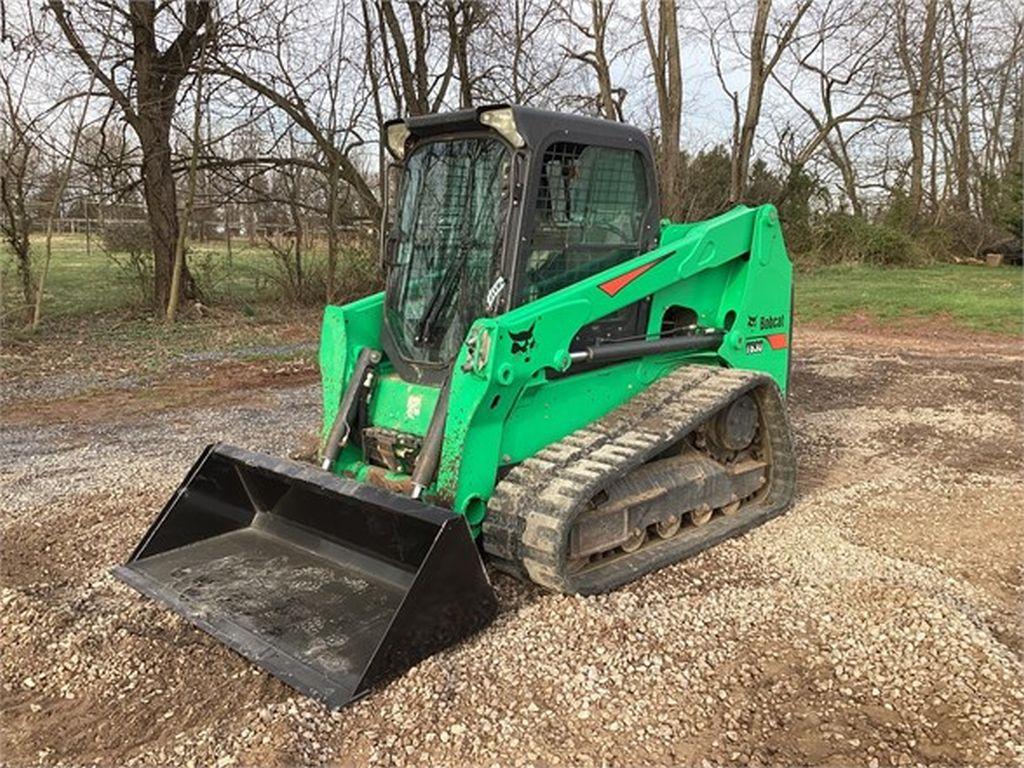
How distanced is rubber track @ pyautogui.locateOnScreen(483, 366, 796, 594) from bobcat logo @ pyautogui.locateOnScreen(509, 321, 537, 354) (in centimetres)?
54

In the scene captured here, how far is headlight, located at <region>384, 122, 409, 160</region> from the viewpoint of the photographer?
179 inches

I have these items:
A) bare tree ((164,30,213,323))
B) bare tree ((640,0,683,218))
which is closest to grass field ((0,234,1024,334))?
bare tree ((164,30,213,323))

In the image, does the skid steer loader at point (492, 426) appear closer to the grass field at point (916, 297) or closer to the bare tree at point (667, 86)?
the grass field at point (916, 297)

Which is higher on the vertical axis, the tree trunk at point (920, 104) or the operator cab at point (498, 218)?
the tree trunk at point (920, 104)

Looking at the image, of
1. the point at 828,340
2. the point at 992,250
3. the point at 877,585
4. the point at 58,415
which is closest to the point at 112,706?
the point at 877,585

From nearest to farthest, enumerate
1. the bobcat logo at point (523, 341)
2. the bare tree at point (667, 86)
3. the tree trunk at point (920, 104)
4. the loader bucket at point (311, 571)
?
the loader bucket at point (311, 571)
the bobcat logo at point (523, 341)
the bare tree at point (667, 86)
the tree trunk at point (920, 104)

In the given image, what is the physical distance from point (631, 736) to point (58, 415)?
6561 mm

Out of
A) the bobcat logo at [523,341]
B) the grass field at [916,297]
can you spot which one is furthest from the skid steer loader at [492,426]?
the grass field at [916,297]

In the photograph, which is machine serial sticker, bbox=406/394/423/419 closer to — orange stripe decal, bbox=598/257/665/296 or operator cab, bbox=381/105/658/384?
operator cab, bbox=381/105/658/384

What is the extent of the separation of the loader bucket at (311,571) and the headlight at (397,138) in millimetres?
1789

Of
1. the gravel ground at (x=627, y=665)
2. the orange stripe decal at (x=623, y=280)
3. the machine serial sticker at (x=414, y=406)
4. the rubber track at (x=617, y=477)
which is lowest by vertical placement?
the gravel ground at (x=627, y=665)

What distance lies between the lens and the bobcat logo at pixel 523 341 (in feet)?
12.2

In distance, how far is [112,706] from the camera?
305 centimetres

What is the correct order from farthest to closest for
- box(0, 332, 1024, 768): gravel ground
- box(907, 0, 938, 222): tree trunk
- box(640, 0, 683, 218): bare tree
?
box(907, 0, 938, 222): tree trunk < box(640, 0, 683, 218): bare tree < box(0, 332, 1024, 768): gravel ground
